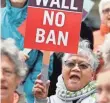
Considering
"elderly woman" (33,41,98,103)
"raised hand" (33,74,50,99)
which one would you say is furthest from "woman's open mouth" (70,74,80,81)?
"raised hand" (33,74,50,99)

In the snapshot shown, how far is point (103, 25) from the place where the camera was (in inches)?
209

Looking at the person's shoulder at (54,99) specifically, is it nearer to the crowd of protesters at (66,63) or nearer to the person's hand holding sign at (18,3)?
the crowd of protesters at (66,63)

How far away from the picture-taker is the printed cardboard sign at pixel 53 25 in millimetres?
4453

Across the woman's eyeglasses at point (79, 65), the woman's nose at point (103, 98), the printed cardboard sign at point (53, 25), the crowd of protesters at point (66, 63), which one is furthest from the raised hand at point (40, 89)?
the woman's nose at point (103, 98)

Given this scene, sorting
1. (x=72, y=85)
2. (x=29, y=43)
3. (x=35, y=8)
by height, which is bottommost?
(x=72, y=85)

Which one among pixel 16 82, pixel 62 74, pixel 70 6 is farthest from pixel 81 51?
pixel 16 82

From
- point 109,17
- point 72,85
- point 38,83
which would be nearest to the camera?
point 38,83

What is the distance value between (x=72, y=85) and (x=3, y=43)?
1123 millimetres

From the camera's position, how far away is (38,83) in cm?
438

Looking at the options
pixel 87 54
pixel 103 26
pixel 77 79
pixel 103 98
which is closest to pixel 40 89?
pixel 77 79

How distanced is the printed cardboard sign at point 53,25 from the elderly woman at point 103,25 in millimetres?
766

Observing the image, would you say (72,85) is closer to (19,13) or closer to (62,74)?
(62,74)

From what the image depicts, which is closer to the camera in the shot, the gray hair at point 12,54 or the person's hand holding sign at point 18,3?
the gray hair at point 12,54

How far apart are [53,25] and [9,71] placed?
740mm
